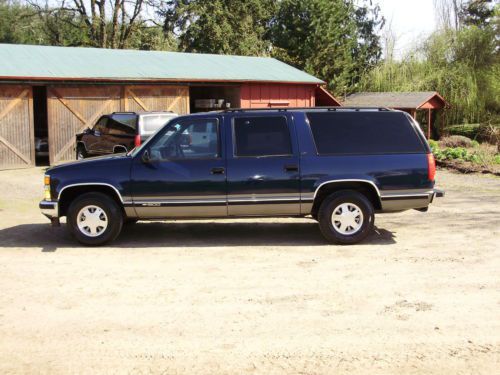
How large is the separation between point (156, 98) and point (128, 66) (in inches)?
67.3

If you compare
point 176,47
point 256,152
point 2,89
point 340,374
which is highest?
point 176,47

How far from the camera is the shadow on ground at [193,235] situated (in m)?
9.05

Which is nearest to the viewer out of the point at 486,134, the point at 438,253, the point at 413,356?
the point at 413,356

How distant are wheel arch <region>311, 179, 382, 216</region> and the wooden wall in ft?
48.1

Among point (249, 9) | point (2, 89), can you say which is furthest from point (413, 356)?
point (249, 9)

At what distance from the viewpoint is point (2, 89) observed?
20.2 m

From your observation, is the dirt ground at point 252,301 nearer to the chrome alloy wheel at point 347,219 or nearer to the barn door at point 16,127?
the chrome alloy wheel at point 347,219

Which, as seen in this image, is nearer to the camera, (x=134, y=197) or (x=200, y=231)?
(x=134, y=197)

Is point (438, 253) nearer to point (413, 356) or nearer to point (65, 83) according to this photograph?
point (413, 356)

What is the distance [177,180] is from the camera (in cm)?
867

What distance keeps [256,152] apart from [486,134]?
86.0ft

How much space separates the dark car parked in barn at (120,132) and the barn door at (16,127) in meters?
2.05

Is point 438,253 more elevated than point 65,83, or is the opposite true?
point 65,83

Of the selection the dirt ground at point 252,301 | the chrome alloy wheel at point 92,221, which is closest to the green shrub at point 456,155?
the dirt ground at point 252,301
